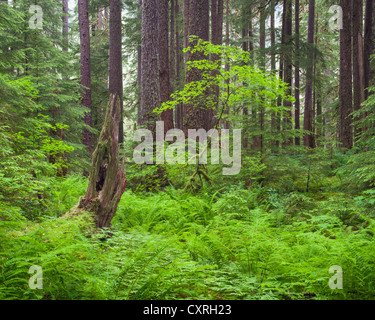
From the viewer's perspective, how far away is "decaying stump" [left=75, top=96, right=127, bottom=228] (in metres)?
4.33

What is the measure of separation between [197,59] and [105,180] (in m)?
5.87

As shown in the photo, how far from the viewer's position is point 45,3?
1398 centimetres

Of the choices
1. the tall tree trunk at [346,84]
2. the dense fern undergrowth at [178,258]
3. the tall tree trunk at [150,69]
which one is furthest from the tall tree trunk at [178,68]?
the dense fern undergrowth at [178,258]

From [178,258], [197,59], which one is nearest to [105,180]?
[178,258]

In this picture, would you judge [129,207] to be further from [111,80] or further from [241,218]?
[111,80]

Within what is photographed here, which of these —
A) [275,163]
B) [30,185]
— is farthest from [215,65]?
[30,185]

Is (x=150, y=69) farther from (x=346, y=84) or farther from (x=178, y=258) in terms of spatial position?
(x=346, y=84)

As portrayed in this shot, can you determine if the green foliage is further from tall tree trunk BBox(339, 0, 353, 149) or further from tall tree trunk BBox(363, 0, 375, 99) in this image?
tall tree trunk BBox(363, 0, 375, 99)

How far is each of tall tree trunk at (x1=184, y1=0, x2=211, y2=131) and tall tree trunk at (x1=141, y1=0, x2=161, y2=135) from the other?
101 centimetres

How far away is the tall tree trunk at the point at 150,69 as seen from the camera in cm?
887

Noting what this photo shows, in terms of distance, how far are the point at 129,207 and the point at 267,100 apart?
4.27m

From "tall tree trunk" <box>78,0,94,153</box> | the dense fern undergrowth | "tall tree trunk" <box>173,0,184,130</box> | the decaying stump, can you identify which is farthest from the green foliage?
"tall tree trunk" <box>173,0,184,130</box>
